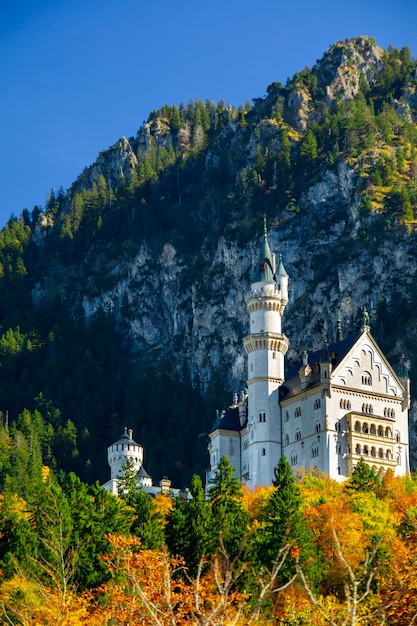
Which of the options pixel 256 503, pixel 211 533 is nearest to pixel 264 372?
pixel 256 503

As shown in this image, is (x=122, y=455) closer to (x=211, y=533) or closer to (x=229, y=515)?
(x=229, y=515)

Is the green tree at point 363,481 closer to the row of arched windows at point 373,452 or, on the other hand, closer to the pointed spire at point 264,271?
the row of arched windows at point 373,452

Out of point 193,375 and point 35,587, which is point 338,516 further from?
point 193,375

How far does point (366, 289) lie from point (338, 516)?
106039 millimetres

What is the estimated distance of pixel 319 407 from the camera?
11119cm

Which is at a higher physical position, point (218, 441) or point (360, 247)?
point (360, 247)

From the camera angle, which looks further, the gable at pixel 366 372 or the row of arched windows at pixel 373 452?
the gable at pixel 366 372

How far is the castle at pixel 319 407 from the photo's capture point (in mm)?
110188

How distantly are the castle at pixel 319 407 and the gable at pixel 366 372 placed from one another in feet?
0.28

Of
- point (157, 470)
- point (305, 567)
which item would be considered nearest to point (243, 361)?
point (157, 470)

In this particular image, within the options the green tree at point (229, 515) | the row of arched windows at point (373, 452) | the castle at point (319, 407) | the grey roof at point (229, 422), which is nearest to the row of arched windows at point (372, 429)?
the castle at point (319, 407)

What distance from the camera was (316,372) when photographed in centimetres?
11344

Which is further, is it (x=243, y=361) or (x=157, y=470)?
(x=243, y=361)

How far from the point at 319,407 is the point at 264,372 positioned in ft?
23.9
